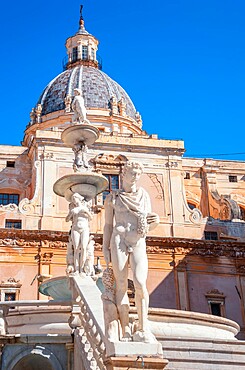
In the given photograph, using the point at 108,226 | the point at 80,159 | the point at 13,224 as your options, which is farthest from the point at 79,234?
the point at 13,224

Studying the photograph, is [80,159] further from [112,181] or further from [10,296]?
[112,181]

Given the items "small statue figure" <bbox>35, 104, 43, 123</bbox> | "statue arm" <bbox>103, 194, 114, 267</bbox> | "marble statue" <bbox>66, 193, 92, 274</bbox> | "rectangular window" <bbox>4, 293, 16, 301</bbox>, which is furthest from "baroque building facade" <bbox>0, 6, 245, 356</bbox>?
"statue arm" <bbox>103, 194, 114, 267</bbox>

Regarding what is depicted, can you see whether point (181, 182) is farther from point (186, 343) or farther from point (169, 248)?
point (186, 343)

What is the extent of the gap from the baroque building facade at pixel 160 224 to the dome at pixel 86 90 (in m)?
7.33

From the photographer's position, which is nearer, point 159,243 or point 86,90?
point 159,243

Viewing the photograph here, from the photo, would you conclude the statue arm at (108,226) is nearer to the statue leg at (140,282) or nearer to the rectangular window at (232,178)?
the statue leg at (140,282)

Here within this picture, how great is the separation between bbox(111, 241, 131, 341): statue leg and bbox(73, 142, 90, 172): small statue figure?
766cm

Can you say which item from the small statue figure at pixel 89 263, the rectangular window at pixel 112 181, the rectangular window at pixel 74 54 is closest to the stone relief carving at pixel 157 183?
the rectangular window at pixel 112 181

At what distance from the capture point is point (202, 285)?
99.4 ft

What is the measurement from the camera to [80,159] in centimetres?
1499

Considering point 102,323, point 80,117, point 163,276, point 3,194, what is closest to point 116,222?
point 102,323

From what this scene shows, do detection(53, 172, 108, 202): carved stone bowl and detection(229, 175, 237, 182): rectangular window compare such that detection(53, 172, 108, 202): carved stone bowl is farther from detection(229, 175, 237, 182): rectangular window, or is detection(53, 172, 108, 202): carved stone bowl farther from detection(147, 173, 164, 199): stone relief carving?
detection(229, 175, 237, 182): rectangular window

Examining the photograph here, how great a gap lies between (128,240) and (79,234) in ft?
16.9

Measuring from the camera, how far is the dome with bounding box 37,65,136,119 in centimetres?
4194
